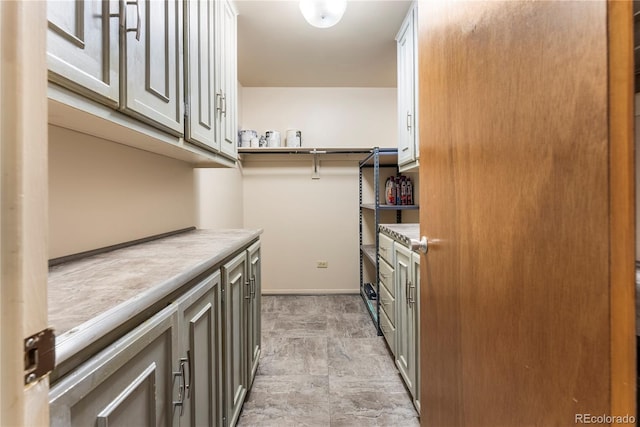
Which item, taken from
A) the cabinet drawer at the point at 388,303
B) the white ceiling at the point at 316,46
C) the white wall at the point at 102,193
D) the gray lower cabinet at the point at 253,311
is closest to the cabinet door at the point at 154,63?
the white wall at the point at 102,193

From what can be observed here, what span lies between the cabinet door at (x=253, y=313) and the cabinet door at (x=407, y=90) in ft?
3.89

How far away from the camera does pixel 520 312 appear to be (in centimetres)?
58

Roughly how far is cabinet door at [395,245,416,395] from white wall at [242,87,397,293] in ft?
5.42

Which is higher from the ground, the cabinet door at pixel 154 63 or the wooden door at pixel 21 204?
the cabinet door at pixel 154 63

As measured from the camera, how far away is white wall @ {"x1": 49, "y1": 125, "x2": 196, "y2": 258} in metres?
0.93

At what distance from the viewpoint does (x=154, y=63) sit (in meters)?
0.95

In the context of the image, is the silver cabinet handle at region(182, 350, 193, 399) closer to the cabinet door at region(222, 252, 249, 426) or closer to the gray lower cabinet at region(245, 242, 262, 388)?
the cabinet door at region(222, 252, 249, 426)

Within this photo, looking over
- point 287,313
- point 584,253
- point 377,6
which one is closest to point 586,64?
point 584,253

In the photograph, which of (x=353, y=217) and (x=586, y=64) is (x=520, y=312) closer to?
(x=586, y=64)

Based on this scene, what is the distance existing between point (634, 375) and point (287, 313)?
2.73 m

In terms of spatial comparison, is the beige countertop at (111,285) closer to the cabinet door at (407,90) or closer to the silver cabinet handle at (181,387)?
the silver cabinet handle at (181,387)

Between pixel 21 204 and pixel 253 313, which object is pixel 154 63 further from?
pixel 253 313

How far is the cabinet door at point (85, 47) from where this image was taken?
58 cm

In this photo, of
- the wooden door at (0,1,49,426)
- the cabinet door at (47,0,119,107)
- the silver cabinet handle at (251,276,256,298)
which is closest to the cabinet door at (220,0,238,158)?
the silver cabinet handle at (251,276,256,298)
